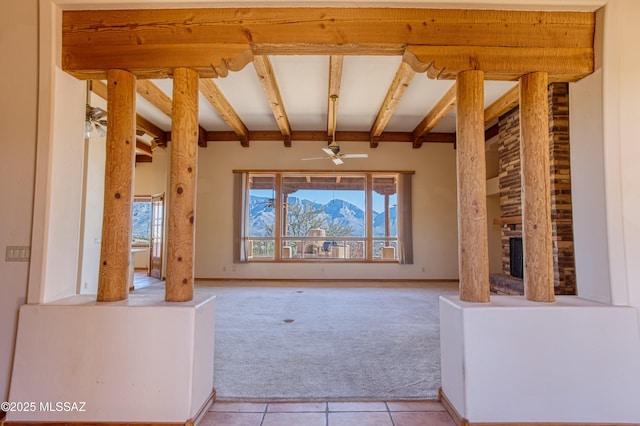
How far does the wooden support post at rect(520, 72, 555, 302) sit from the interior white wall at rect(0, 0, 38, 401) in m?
3.28

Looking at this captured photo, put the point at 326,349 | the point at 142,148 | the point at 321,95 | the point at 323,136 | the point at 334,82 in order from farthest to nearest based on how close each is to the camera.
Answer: the point at 142,148 < the point at 323,136 < the point at 321,95 < the point at 334,82 < the point at 326,349

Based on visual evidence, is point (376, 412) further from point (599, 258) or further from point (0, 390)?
point (0, 390)

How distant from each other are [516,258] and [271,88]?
4.94 m

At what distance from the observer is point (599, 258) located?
7.07 feet

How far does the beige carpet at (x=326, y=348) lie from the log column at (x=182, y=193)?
3.10ft

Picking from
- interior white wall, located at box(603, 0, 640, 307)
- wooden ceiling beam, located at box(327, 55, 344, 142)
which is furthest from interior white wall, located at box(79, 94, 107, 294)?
interior white wall, located at box(603, 0, 640, 307)

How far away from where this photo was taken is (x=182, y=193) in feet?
7.04

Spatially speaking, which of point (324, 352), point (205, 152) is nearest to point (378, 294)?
point (324, 352)

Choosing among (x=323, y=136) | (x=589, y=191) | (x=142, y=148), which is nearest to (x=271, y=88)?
(x=323, y=136)

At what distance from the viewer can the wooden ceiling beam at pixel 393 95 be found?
182 inches

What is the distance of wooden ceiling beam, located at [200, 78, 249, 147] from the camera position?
203 inches

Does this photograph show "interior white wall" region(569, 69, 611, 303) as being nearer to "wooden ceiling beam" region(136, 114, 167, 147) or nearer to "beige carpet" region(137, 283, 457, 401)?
"beige carpet" region(137, 283, 457, 401)

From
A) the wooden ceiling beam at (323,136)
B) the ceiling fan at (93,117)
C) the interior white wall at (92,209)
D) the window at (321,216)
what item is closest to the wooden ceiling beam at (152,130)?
the wooden ceiling beam at (323,136)

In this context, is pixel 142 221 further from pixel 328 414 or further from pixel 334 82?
pixel 328 414
